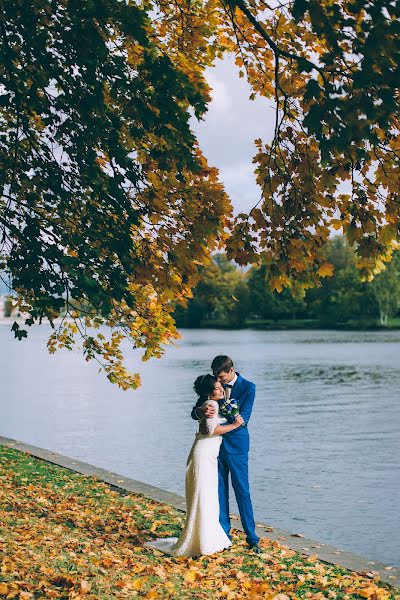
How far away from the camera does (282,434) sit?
21281 millimetres

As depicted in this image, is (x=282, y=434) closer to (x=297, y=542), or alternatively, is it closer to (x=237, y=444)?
(x=297, y=542)

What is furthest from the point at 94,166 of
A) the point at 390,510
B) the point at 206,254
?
the point at 390,510

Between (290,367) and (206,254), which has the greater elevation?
(206,254)

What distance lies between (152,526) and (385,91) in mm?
6106

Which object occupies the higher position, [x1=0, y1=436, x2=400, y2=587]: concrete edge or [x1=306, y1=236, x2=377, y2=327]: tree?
[x1=306, y1=236, x2=377, y2=327]: tree

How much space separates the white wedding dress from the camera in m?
8.67

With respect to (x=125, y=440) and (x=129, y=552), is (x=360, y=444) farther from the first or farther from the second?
(x=129, y=552)

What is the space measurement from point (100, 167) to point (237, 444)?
10.1 feet

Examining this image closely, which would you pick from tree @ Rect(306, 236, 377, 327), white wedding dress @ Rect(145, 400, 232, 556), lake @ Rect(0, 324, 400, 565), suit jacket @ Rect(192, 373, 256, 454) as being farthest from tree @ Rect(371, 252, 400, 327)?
white wedding dress @ Rect(145, 400, 232, 556)

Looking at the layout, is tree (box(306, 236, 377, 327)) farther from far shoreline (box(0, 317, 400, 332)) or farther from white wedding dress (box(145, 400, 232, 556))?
white wedding dress (box(145, 400, 232, 556))

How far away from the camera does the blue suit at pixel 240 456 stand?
8.72m

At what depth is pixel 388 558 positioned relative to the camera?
34.3 ft

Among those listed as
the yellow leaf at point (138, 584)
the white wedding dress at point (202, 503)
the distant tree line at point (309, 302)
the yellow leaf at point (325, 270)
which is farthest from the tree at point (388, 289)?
the yellow leaf at point (138, 584)

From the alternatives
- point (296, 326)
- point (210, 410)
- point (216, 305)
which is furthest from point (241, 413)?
point (216, 305)
